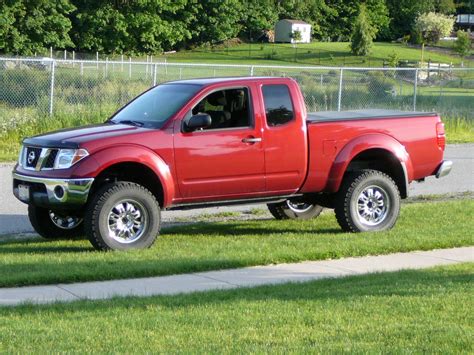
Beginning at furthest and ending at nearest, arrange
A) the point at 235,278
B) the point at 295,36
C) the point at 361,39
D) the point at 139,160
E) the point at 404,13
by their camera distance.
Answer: the point at 404,13 < the point at 295,36 < the point at 361,39 < the point at 139,160 < the point at 235,278

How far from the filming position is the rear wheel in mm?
13734

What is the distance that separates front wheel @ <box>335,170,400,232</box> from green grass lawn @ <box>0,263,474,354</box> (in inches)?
126

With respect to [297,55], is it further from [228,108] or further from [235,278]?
[235,278]

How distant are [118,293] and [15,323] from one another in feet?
5.39

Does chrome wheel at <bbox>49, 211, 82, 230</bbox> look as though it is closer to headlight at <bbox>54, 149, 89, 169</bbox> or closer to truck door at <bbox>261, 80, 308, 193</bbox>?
headlight at <bbox>54, 149, 89, 169</bbox>

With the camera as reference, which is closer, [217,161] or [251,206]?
[217,161]

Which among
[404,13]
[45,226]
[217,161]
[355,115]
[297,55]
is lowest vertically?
[297,55]

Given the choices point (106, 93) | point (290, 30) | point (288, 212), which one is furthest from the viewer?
point (290, 30)

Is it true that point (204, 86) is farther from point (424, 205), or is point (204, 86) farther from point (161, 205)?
point (424, 205)

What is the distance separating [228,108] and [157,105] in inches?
33.5

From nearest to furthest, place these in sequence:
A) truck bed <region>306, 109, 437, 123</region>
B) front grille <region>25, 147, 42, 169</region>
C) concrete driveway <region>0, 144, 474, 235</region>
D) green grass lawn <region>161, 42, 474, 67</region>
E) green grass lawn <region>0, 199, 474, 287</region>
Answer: green grass lawn <region>0, 199, 474, 287</region> → front grille <region>25, 147, 42, 169</region> → truck bed <region>306, 109, 437, 123</region> → concrete driveway <region>0, 144, 474, 235</region> → green grass lawn <region>161, 42, 474, 67</region>

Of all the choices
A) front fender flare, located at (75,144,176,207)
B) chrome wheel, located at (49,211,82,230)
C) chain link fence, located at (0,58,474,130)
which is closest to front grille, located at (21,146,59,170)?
front fender flare, located at (75,144,176,207)

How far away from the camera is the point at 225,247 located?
11.4 m

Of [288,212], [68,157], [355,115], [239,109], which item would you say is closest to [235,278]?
[68,157]
